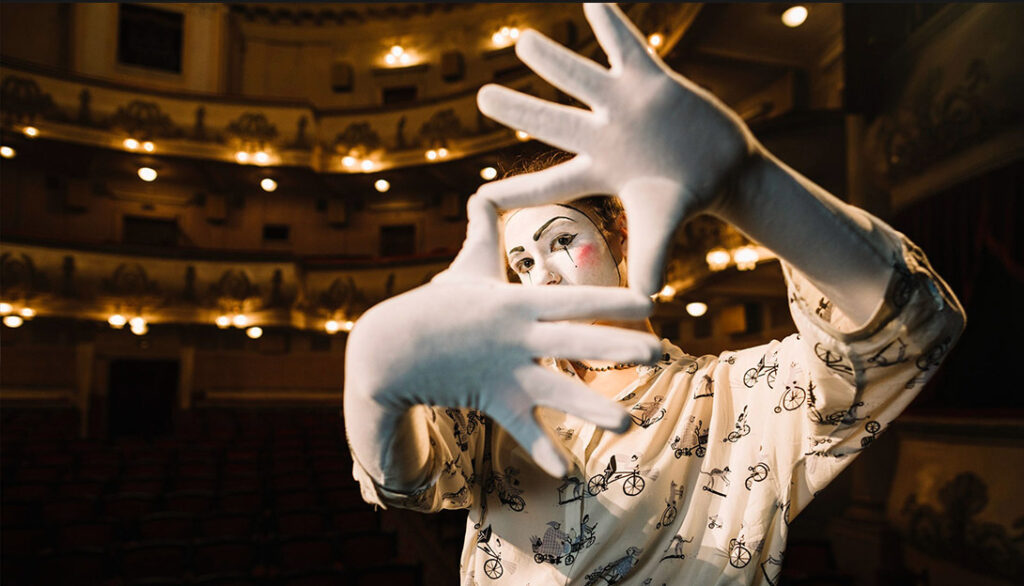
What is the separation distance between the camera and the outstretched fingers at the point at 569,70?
765 millimetres

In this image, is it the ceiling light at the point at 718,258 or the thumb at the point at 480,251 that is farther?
the ceiling light at the point at 718,258

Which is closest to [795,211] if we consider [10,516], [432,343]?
[432,343]

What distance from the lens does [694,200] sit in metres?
0.78

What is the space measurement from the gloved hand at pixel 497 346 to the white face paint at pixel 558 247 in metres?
0.41

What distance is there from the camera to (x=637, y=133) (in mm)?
765

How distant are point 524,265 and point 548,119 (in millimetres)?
508

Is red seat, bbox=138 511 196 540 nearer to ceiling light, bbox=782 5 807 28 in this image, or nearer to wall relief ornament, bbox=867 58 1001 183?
wall relief ornament, bbox=867 58 1001 183

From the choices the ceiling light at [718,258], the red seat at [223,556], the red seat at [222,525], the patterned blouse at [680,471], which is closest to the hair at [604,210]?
the patterned blouse at [680,471]

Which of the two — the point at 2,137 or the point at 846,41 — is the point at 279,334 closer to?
the point at 2,137

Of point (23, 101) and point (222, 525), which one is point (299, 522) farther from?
point (23, 101)

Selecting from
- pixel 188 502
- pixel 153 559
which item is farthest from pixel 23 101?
pixel 153 559

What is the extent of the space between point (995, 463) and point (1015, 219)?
62.8 inches

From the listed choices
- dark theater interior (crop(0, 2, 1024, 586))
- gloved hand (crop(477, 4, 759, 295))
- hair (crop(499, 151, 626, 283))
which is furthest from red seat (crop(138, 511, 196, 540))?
gloved hand (crop(477, 4, 759, 295))

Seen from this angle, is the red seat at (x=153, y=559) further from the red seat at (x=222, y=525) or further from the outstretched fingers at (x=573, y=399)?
the outstretched fingers at (x=573, y=399)
